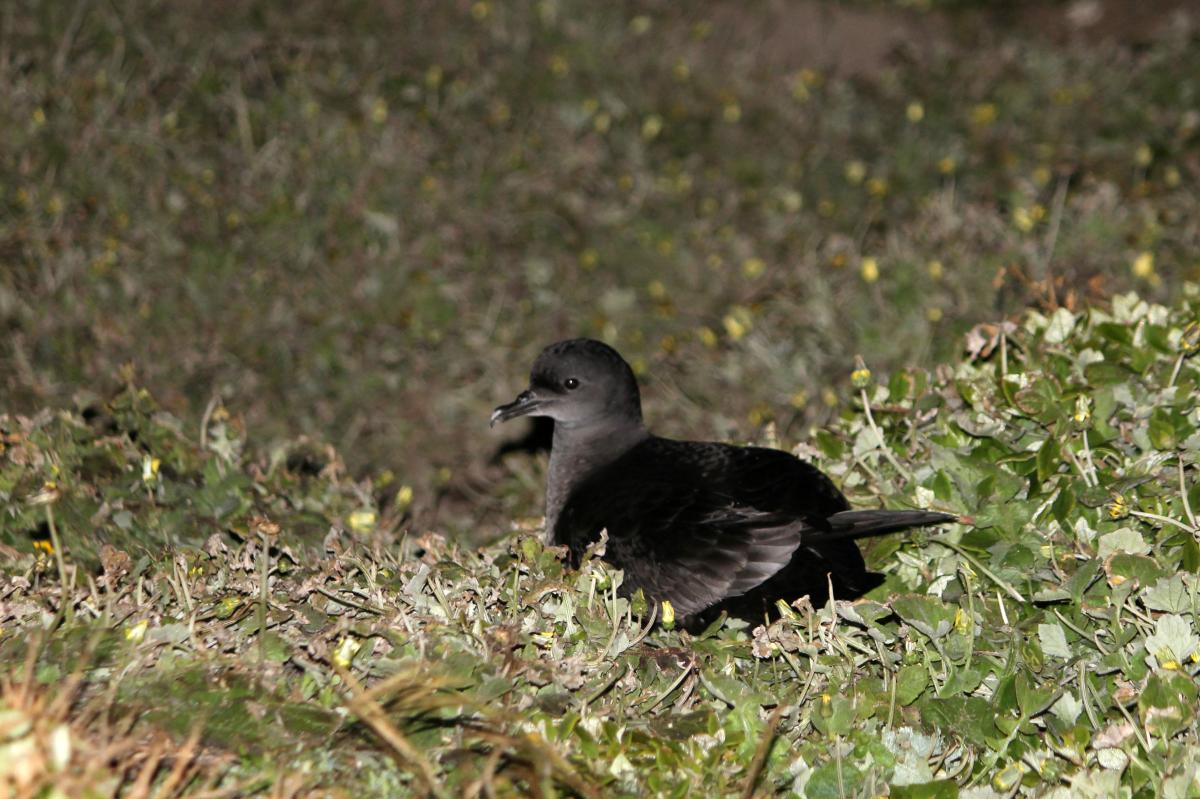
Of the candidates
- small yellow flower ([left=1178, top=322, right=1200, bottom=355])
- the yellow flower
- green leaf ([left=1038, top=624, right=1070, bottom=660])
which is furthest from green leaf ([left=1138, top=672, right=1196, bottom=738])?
small yellow flower ([left=1178, top=322, right=1200, bottom=355])

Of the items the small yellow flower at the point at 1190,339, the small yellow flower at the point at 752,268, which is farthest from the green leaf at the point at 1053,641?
the small yellow flower at the point at 752,268

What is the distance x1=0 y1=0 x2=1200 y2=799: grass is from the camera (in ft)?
11.0

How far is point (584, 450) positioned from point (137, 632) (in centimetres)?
238

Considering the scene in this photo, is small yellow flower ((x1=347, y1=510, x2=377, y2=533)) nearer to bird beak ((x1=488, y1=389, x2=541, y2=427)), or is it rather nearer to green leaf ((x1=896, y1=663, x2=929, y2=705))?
bird beak ((x1=488, y1=389, x2=541, y2=427))

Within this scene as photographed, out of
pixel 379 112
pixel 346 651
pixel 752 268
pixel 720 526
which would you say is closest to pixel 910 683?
pixel 720 526

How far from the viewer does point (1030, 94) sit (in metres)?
9.68

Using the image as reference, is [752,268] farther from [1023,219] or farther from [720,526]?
[720,526]

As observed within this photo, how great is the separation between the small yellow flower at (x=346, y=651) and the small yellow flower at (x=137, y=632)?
1.64ft

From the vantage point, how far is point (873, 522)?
432 cm

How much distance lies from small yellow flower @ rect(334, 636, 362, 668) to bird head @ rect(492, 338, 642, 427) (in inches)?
77.3

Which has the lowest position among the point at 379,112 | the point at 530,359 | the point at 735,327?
the point at 530,359

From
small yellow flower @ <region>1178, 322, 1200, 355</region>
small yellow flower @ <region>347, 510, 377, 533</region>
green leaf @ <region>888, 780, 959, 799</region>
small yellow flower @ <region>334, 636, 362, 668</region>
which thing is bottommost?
small yellow flower @ <region>347, 510, 377, 533</region>

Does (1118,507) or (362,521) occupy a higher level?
(1118,507)

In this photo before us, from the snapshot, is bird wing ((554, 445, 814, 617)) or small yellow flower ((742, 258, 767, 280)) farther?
small yellow flower ((742, 258, 767, 280))
